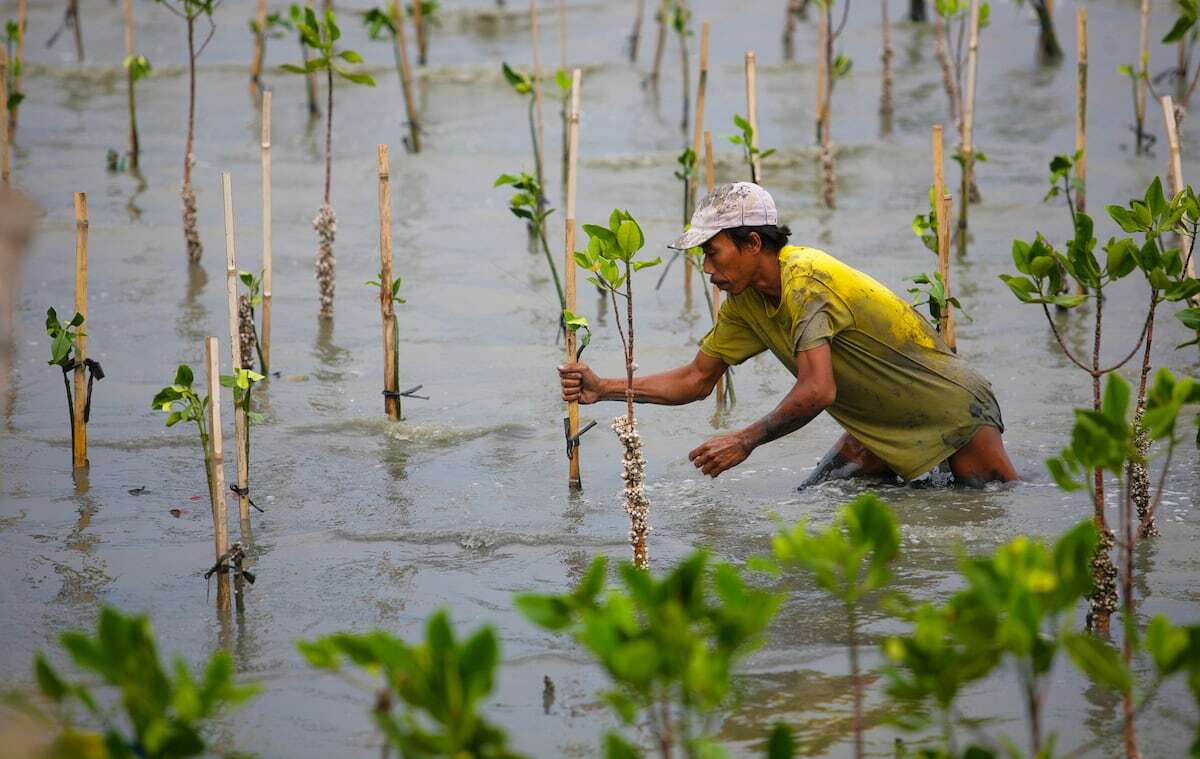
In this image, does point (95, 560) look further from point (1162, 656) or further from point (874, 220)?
point (874, 220)

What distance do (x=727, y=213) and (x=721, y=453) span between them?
29.5 inches

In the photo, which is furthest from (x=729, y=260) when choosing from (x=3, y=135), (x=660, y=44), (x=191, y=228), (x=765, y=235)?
(x=660, y=44)

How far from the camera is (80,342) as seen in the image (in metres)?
4.88

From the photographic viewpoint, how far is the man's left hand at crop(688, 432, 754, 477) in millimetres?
4309

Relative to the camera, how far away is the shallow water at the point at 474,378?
382 centimetres

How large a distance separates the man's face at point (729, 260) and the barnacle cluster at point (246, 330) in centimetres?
217

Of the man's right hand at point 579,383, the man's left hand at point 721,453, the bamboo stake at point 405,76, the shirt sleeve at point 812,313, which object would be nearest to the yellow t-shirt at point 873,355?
the shirt sleeve at point 812,313

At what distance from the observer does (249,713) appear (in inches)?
136

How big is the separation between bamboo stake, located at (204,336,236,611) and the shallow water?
0.42 ft

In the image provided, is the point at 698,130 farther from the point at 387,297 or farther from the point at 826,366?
the point at 826,366

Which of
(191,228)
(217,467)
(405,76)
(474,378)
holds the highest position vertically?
(405,76)

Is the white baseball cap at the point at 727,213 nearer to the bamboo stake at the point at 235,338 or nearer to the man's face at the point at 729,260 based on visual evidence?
the man's face at the point at 729,260

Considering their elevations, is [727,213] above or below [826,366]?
above

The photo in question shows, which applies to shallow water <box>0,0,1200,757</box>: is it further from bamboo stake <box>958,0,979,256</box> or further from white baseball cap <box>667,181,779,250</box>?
white baseball cap <box>667,181,779,250</box>
